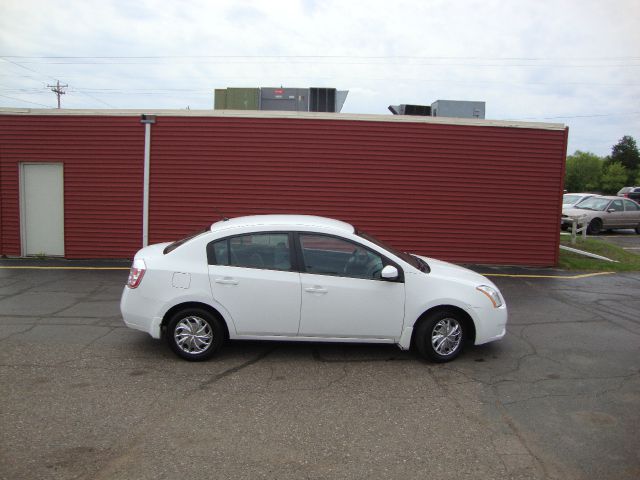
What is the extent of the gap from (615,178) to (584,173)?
12.6 metres

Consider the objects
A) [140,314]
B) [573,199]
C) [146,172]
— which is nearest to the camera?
[140,314]

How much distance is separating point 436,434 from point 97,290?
6626 millimetres

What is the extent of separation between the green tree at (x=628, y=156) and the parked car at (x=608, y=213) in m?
69.4

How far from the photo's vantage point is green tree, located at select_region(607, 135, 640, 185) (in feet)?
263

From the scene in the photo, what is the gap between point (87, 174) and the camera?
1161cm

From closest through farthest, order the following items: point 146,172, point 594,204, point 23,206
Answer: point 146,172, point 23,206, point 594,204

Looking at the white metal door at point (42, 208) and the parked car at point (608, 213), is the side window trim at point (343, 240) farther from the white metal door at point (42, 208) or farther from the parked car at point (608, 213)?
the parked car at point (608, 213)

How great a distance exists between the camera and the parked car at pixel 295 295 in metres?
5.18

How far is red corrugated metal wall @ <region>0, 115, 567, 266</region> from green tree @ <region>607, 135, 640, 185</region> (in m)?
81.1

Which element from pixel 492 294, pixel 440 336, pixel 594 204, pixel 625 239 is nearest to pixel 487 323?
pixel 492 294

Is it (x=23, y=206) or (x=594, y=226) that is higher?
(x=23, y=206)

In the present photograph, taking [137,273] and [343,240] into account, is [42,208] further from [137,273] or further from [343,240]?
[343,240]

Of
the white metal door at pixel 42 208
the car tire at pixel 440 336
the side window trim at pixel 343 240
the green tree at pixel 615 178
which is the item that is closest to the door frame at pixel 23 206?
the white metal door at pixel 42 208

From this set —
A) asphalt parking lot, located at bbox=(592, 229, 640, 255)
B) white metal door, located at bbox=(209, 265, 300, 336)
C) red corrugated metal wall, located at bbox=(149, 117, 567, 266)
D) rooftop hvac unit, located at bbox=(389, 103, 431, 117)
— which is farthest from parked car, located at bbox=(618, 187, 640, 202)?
white metal door, located at bbox=(209, 265, 300, 336)
